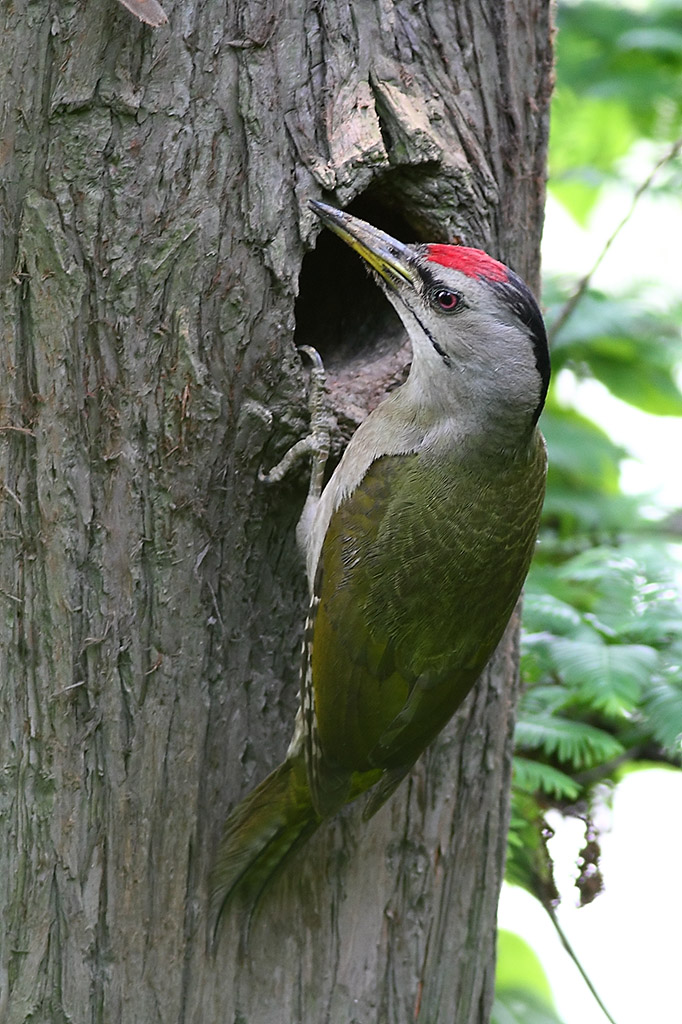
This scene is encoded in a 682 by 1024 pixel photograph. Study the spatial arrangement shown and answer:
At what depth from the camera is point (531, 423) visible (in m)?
2.65

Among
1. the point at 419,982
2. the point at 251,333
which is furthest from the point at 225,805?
the point at 251,333

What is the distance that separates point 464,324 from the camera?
2.59 meters

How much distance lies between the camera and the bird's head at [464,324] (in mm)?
2492

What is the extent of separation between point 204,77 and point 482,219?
0.78m

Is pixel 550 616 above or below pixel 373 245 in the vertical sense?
below

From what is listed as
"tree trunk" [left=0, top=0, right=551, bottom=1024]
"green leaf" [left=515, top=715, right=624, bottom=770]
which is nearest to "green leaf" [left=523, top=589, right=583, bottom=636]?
"green leaf" [left=515, top=715, right=624, bottom=770]

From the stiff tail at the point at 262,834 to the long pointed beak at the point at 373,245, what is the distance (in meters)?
1.19

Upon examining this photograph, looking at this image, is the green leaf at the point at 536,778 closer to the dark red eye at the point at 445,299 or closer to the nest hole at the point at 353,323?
the nest hole at the point at 353,323

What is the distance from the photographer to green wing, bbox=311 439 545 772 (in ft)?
8.45

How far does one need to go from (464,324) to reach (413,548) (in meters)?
0.54

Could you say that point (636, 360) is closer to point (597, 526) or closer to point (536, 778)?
point (597, 526)

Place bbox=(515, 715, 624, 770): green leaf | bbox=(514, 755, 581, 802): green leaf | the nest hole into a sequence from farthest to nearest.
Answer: bbox=(514, 755, 581, 802): green leaf → bbox=(515, 715, 624, 770): green leaf → the nest hole

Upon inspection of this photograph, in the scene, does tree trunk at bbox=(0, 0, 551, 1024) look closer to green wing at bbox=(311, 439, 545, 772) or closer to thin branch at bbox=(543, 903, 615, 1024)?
green wing at bbox=(311, 439, 545, 772)

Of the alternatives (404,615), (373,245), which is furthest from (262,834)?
(373,245)
